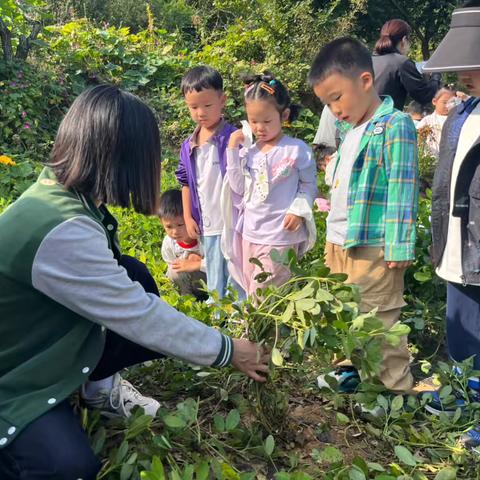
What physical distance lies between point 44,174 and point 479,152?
1609mm

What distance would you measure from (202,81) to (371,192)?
1.27 metres

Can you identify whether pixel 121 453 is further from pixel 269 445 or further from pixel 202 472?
pixel 269 445

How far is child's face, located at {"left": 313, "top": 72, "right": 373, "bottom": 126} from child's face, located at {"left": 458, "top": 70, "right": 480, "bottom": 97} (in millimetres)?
401

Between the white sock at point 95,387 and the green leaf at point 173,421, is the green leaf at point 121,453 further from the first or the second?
the white sock at point 95,387

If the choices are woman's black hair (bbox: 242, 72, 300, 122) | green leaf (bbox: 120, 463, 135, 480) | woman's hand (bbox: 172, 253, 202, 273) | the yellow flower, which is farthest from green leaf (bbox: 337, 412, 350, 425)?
the yellow flower

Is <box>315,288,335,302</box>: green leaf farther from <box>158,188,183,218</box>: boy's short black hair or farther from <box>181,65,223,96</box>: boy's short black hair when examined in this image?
<box>158,188,183,218</box>: boy's short black hair

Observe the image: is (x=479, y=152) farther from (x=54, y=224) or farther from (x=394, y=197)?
(x=54, y=224)

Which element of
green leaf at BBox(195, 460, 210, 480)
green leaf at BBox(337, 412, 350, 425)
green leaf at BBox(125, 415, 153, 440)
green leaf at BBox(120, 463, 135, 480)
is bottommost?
green leaf at BBox(337, 412, 350, 425)

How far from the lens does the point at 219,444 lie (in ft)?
6.57

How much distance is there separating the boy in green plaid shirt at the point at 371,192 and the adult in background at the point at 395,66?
6.66 ft

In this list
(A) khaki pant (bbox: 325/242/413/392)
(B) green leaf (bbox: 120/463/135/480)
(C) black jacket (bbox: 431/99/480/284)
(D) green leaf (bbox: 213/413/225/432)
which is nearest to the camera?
(B) green leaf (bbox: 120/463/135/480)

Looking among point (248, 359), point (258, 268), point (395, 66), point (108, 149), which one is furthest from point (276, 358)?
point (395, 66)

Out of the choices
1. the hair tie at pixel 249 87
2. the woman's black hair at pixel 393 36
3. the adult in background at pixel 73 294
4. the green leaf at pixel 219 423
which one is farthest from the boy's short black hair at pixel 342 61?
the woman's black hair at pixel 393 36

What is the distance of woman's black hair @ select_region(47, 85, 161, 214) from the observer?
1733 millimetres
